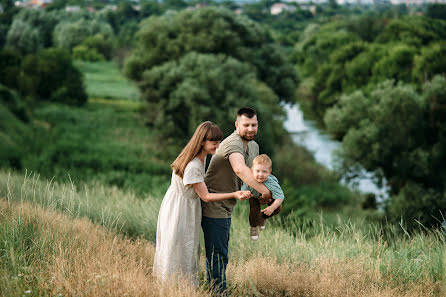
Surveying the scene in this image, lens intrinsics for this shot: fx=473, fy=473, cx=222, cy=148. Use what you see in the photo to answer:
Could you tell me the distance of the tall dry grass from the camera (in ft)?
13.8

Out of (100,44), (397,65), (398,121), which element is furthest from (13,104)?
Result: (100,44)

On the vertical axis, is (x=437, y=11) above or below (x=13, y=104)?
above

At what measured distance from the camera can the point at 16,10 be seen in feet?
233

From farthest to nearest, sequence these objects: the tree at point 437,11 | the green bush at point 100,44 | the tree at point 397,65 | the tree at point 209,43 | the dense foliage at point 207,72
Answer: the green bush at point 100,44, the tree at point 437,11, the tree at point 397,65, the tree at point 209,43, the dense foliage at point 207,72

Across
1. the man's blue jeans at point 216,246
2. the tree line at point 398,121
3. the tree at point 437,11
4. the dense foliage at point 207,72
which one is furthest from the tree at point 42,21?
the man's blue jeans at point 216,246

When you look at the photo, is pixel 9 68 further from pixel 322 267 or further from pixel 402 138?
pixel 322 267

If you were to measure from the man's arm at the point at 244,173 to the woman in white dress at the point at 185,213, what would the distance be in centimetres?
25

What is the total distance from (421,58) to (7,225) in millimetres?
36066

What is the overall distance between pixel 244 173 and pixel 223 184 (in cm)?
42

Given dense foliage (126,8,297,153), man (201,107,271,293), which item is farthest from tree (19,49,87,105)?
man (201,107,271,293)

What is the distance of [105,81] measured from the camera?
6394 cm

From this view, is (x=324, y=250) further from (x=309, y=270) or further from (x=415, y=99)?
(x=415, y=99)

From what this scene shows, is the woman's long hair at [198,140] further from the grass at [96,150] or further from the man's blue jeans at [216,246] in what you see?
the grass at [96,150]

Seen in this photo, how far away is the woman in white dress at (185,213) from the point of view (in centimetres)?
457
